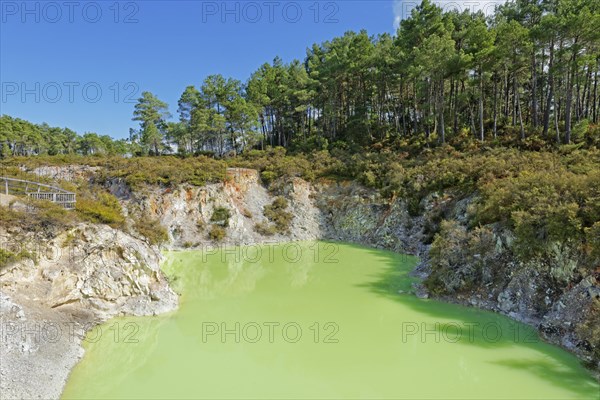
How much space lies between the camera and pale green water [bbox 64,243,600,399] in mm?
7652

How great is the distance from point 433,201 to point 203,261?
14.6 meters

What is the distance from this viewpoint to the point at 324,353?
30.1 feet

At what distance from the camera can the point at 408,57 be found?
29344mm

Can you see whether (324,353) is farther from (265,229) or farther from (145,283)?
(265,229)

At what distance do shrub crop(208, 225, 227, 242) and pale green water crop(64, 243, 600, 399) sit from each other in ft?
27.1

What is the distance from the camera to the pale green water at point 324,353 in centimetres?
765

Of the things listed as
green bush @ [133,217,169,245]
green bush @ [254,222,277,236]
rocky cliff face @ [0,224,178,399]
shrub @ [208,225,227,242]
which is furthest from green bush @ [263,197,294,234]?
rocky cliff face @ [0,224,178,399]

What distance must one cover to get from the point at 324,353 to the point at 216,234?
1510 centimetres

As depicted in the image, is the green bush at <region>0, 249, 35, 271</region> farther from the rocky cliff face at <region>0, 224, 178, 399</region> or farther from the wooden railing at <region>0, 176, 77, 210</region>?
the wooden railing at <region>0, 176, 77, 210</region>

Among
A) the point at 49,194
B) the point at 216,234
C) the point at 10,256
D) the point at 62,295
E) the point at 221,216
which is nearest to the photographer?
the point at 10,256

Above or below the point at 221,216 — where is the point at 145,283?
below

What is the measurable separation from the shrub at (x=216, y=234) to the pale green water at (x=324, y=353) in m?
8.25

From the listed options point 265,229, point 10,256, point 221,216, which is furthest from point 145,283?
point 265,229

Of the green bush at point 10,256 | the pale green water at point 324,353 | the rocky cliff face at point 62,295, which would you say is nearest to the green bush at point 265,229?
the pale green water at point 324,353
